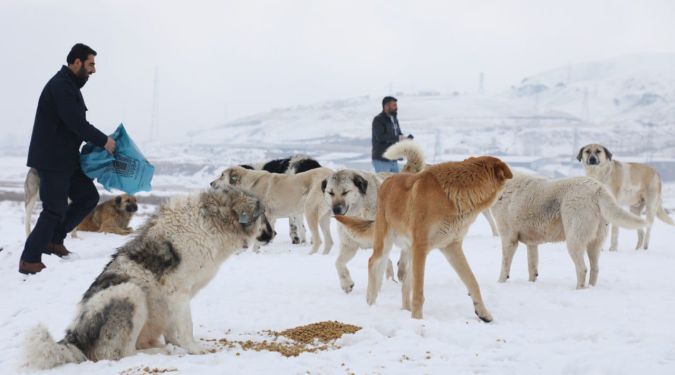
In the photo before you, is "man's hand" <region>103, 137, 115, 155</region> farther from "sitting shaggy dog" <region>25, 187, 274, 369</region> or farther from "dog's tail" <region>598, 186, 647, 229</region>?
"dog's tail" <region>598, 186, 647, 229</region>

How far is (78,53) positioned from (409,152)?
15.5 ft

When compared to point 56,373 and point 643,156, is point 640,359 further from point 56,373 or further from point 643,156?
point 643,156

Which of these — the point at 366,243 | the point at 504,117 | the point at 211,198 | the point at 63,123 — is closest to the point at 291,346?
the point at 211,198

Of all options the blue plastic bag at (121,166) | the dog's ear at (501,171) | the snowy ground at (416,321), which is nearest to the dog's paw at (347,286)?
the snowy ground at (416,321)

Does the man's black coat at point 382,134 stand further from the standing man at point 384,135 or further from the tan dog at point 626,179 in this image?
the tan dog at point 626,179

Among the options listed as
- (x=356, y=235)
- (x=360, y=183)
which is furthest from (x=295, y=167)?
(x=356, y=235)

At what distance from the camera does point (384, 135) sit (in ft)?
40.5

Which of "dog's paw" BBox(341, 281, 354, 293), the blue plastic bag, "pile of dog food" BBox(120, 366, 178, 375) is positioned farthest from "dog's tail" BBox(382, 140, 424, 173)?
"pile of dog food" BBox(120, 366, 178, 375)

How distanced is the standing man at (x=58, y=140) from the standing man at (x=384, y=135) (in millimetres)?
6115

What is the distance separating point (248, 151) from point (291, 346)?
119m

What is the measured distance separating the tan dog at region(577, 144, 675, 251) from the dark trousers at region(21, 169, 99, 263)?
10.1m

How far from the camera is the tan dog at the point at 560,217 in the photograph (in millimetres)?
7262

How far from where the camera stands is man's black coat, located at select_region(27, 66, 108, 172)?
24.7 feet

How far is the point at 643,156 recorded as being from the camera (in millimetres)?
108750
